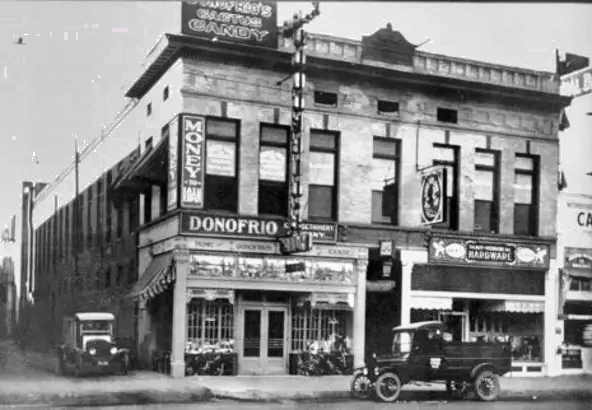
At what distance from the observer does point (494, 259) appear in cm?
1662

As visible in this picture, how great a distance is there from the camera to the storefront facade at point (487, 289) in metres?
16.3

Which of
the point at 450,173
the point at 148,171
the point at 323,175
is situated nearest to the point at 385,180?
the point at 323,175

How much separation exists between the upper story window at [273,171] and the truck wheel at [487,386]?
4.26m

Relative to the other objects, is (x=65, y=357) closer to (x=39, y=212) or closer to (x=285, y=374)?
(x=39, y=212)

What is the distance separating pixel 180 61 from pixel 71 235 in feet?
15.1

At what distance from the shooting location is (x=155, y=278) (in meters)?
13.7

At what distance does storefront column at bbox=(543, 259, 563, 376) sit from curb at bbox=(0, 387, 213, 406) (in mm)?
5990

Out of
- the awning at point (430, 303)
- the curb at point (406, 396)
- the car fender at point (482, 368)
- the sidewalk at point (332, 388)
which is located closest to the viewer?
the curb at point (406, 396)

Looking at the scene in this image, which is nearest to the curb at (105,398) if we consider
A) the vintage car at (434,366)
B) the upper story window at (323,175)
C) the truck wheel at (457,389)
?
the vintage car at (434,366)

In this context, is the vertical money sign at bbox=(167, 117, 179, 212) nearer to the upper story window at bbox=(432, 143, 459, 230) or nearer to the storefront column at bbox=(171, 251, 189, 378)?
the storefront column at bbox=(171, 251, 189, 378)

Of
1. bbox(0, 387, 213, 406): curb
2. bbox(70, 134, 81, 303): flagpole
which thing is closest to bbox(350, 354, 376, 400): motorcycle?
bbox(0, 387, 213, 406): curb

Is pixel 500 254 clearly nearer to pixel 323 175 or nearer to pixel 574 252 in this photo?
pixel 574 252

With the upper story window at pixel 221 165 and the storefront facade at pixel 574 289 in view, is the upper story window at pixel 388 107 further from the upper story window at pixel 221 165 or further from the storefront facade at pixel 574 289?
the storefront facade at pixel 574 289

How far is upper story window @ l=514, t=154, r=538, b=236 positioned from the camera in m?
16.0
